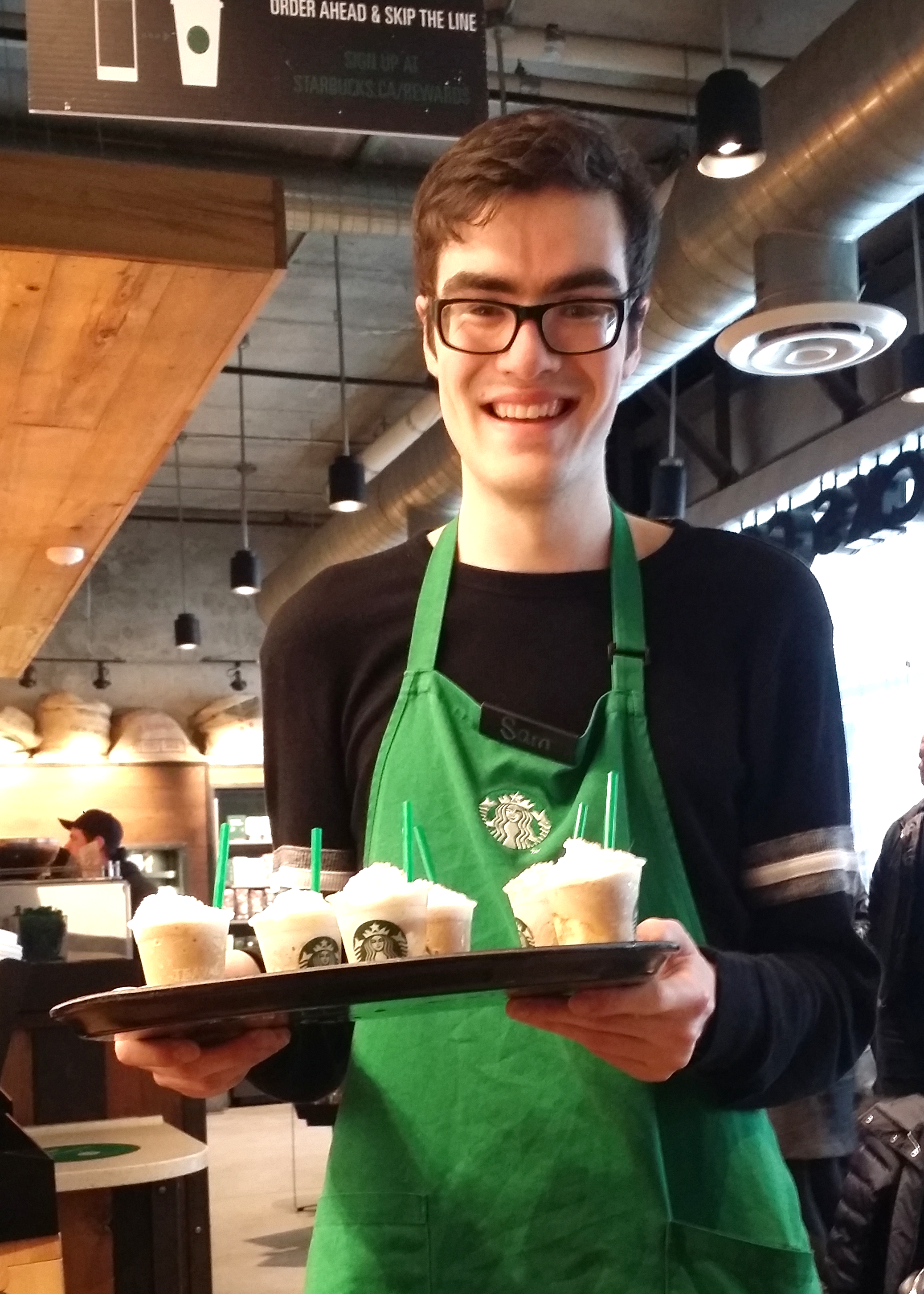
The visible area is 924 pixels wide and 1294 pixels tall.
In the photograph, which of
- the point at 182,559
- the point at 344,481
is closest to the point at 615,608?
the point at 344,481

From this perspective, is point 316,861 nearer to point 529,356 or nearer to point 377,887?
point 377,887

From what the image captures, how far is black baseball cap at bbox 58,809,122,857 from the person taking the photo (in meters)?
6.44

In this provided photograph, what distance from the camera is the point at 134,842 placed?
11.6 m

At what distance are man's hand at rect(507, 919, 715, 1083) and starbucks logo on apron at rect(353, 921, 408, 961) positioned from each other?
0.19m

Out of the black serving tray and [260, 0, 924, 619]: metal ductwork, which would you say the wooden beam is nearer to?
[260, 0, 924, 619]: metal ductwork

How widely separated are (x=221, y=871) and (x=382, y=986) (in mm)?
400

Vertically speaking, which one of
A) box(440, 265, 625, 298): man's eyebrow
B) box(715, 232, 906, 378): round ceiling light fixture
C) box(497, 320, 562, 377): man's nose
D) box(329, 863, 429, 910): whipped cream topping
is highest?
box(715, 232, 906, 378): round ceiling light fixture

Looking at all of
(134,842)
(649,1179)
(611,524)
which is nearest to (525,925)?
(649,1179)

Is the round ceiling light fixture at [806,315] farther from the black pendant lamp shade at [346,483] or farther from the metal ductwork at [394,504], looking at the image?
the black pendant lamp shade at [346,483]

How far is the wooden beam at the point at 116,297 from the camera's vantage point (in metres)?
2.92

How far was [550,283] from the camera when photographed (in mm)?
1394

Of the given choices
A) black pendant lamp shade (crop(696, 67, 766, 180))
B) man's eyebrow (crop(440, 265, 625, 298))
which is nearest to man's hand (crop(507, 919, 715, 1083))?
man's eyebrow (crop(440, 265, 625, 298))

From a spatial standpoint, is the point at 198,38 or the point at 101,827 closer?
the point at 198,38

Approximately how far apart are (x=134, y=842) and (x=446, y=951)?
10.6m
